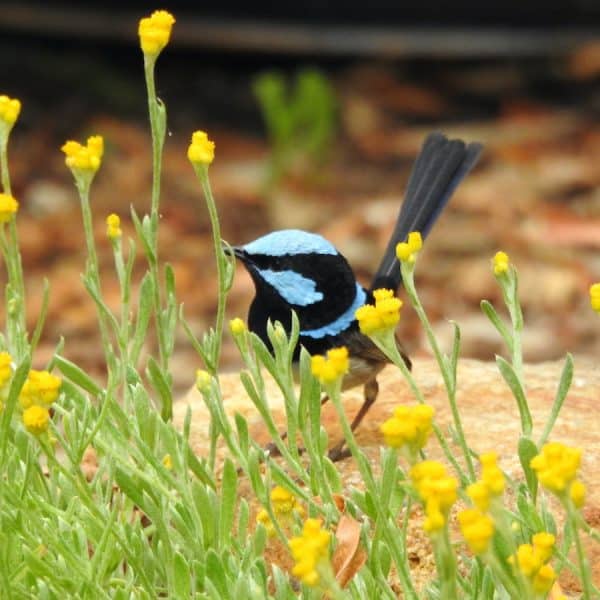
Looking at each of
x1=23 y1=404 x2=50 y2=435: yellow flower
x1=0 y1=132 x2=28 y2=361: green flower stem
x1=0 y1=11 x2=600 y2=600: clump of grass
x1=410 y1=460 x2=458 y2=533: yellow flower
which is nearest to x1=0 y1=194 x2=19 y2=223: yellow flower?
x1=0 y1=11 x2=600 y2=600: clump of grass

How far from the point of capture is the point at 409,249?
7.45 ft

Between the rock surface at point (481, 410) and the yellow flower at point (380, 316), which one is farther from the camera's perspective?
the rock surface at point (481, 410)

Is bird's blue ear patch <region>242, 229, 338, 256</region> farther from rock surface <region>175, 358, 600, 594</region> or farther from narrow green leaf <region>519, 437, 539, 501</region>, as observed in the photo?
narrow green leaf <region>519, 437, 539, 501</region>

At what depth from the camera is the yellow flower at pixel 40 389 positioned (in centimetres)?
202

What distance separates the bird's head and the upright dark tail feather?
1.06 ft

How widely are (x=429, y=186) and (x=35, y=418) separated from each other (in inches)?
59.5

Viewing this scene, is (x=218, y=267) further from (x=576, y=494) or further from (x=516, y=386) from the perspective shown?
(x=576, y=494)

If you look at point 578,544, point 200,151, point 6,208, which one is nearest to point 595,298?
point 578,544

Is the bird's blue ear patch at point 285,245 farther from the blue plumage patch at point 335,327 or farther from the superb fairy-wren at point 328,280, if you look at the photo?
the blue plumage patch at point 335,327

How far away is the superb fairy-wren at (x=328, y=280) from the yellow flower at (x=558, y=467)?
1222 millimetres

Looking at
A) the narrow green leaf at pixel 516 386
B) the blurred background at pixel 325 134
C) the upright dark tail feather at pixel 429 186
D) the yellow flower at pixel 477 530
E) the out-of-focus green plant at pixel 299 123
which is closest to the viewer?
the yellow flower at pixel 477 530

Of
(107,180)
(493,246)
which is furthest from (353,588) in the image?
(107,180)

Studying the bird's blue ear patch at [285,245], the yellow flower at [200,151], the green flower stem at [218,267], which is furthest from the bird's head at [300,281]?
the yellow flower at [200,151]

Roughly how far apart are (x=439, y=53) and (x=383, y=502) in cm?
566
